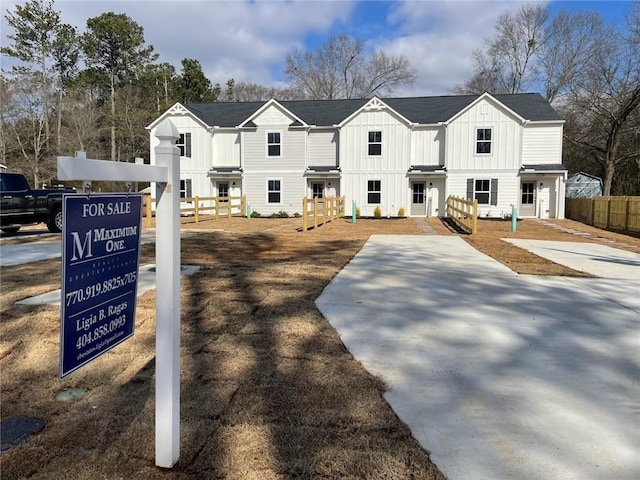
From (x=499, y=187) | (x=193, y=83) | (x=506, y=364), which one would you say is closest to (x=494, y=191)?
(x=499, y=187)

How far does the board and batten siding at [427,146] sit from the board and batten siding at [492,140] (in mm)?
779

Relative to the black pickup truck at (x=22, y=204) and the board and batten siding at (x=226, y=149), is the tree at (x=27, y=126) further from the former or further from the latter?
the black pickup truck at (x=22, y=204)

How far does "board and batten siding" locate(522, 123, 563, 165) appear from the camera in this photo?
2381cm

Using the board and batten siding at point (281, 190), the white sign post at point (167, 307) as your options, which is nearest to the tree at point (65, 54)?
the board and batten siding at point (281, 190)

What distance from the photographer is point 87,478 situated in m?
2.42

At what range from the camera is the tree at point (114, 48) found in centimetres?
4106

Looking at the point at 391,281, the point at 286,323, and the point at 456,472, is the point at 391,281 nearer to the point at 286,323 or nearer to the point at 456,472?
the point at 286,323

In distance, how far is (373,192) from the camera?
24.8m

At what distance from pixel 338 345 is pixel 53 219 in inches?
522

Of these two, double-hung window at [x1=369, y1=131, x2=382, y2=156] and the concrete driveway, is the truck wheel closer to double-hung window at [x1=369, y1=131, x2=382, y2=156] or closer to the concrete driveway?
Result: the concrete driveway

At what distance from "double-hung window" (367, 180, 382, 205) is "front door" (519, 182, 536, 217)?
733cm

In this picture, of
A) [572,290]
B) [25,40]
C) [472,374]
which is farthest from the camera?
[25,40]

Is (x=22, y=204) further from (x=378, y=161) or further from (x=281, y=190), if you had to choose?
(x=378, y=161)

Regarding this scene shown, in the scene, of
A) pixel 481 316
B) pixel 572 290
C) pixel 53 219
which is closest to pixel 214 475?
pixel 481 316
